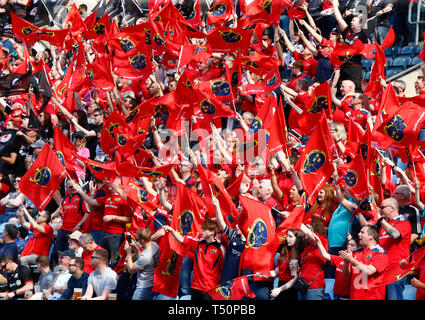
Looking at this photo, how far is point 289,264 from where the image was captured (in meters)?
8.62

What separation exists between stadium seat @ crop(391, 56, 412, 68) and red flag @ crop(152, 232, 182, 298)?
6.05 metres

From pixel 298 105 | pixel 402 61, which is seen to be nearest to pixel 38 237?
pixel 298 105

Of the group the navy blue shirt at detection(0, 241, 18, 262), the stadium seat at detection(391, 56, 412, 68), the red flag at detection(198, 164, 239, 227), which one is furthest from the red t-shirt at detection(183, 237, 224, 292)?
the stadium seat at detection(391, 56, 412, 68)

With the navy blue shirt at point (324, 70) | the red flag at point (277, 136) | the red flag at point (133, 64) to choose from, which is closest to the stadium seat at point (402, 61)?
the navy blue shirt at point (324, 70)

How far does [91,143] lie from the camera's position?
12445 mm

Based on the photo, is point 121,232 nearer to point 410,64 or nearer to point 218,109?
point 218,109

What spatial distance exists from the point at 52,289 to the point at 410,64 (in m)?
6.74

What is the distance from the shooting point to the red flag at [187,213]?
30.5ft

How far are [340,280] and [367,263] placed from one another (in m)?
0.52

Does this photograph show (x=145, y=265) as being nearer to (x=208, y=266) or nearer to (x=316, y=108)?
(x=208, y=266)

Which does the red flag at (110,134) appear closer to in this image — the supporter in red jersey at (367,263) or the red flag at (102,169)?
the red flag at (102,169)

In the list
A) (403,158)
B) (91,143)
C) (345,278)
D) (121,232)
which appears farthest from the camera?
(91,143)

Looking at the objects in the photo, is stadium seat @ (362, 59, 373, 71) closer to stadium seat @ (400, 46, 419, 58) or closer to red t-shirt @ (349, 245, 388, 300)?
stadium seat @ (400, 46, 419, 58)
